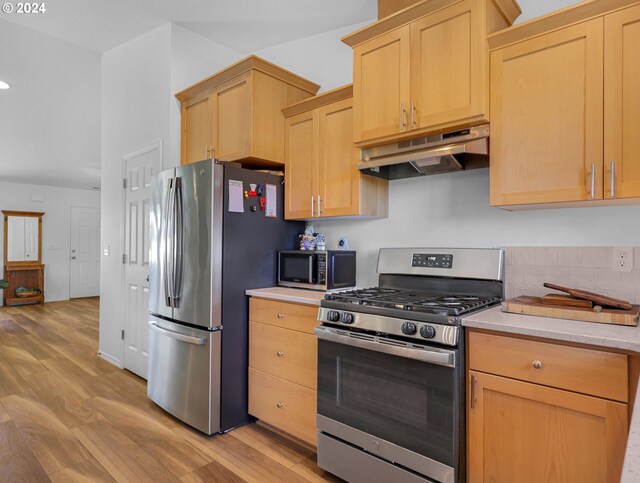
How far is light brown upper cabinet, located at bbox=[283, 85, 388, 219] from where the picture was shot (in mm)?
2457

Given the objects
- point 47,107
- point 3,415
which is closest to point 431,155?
point 3,415

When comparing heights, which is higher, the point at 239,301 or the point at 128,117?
the point at 128,117

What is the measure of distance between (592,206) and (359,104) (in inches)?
51.3

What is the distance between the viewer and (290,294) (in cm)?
237

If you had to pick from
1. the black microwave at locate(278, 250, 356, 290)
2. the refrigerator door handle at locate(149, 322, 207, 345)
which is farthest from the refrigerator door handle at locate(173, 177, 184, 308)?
the black microwave at locate(278, 250, 356, 290)

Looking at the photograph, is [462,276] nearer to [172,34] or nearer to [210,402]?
[210,402]

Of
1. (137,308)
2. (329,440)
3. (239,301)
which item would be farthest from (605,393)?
(137,308)

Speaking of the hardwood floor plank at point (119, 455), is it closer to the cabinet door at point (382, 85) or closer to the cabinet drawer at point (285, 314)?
the cabinet drawer at point (285, 314)

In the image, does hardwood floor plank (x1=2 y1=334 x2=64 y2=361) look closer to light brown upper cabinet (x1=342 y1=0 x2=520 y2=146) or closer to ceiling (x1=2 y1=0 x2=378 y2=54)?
ceiling (x1=2 y1=0 x2=378 y2=54)

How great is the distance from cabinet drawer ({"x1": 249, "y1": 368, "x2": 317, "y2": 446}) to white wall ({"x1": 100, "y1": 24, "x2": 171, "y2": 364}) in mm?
1957

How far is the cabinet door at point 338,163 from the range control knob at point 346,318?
76 cm

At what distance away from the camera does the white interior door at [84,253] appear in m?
8.76

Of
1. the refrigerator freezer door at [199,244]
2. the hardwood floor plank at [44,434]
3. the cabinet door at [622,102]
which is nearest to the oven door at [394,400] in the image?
the refrigerator freezer door at [199,244]

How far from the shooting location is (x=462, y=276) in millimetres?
2139
